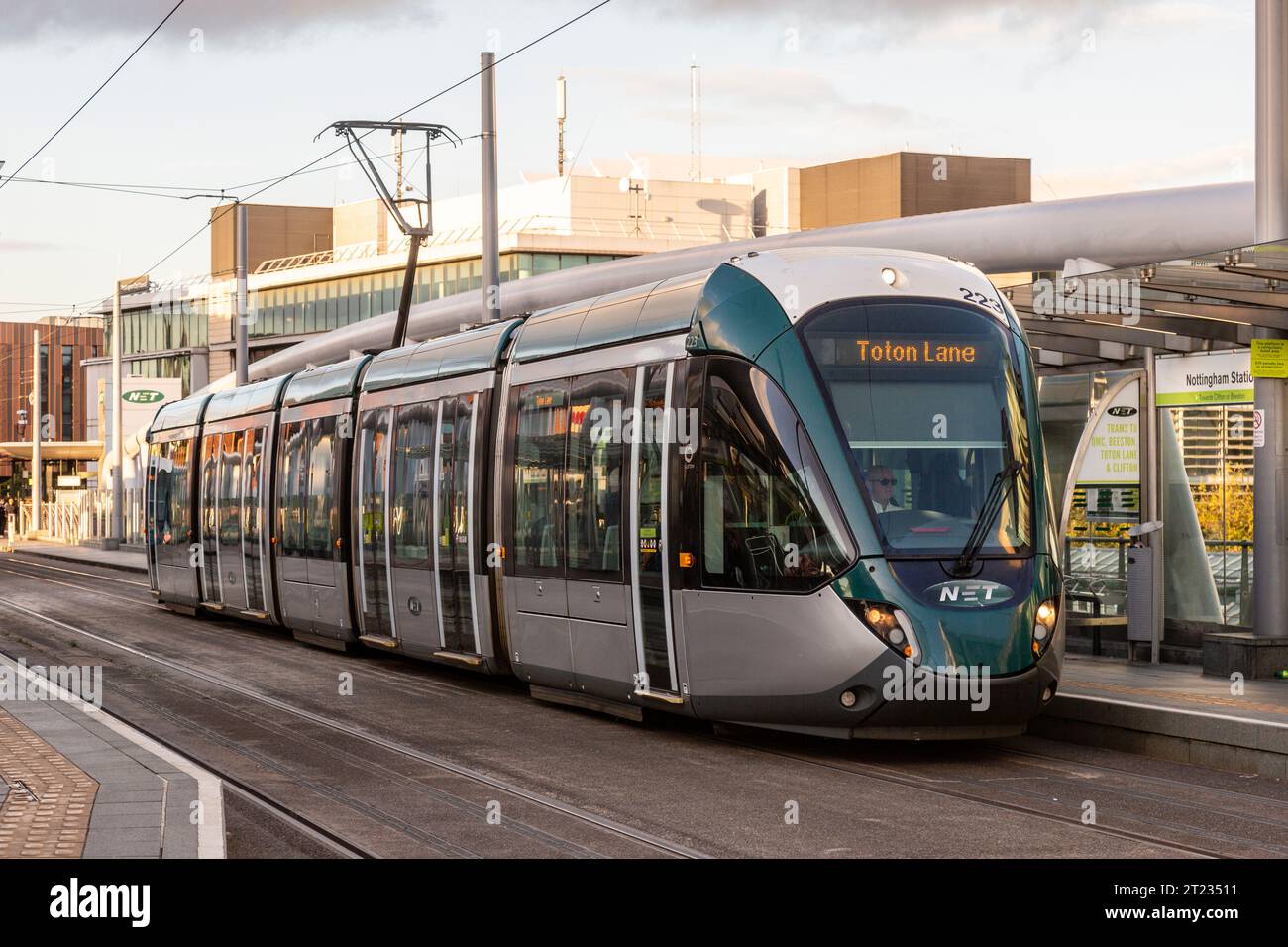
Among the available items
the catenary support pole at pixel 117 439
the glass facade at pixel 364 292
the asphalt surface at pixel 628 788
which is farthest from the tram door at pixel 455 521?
the glass facade at pixel 364 292

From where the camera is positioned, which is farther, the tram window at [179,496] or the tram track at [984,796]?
the tram window at [179,496]

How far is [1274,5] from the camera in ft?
47.1

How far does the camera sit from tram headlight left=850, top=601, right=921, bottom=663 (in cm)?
1101

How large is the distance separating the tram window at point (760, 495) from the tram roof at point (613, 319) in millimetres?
745

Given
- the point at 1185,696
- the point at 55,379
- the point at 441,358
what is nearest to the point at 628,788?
the point at 1185,696

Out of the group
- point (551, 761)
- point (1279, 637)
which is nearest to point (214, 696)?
point (551, 761)

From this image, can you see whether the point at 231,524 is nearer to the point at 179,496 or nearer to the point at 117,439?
the point at 179,496

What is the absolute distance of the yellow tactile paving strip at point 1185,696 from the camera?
12.3 m

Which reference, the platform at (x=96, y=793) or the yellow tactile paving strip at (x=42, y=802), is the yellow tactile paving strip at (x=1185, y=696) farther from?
the yellow tactile paving strip at (x=42, y=802)

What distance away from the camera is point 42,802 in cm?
924

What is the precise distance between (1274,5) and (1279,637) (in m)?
5.08

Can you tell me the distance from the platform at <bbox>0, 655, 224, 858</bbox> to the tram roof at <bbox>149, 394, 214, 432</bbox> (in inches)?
495

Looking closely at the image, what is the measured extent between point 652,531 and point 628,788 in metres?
2.38
